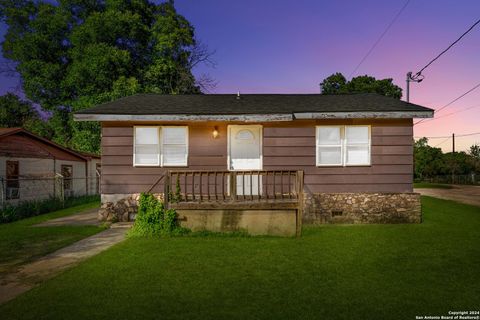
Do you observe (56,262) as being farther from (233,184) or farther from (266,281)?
(233,184)

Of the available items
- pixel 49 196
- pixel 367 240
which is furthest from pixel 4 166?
pixel 367 240

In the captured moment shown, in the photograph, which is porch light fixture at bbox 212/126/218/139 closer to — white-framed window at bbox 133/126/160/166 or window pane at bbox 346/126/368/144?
white-framed window at bbox 133/126/160/166

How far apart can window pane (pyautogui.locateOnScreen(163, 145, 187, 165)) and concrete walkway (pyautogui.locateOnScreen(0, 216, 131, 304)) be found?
2.55 m

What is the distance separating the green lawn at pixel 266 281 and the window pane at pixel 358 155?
3.16 metres

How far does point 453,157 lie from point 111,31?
165 ft

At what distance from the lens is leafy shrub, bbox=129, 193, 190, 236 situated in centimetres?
898

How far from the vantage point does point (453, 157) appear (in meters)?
49.5

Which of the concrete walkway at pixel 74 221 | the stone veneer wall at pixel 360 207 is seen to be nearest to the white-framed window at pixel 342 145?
the stone veneer wall at pixel 360 207

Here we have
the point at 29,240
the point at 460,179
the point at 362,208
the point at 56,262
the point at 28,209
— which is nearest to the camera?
the point at 56,262

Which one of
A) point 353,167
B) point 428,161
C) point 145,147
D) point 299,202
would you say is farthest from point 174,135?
point 428,161

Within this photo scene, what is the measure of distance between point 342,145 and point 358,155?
643 mm

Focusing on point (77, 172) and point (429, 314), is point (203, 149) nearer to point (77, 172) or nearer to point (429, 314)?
point (429, 314)

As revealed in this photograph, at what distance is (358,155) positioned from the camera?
1088cm

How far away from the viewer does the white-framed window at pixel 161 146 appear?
35.7 feet
